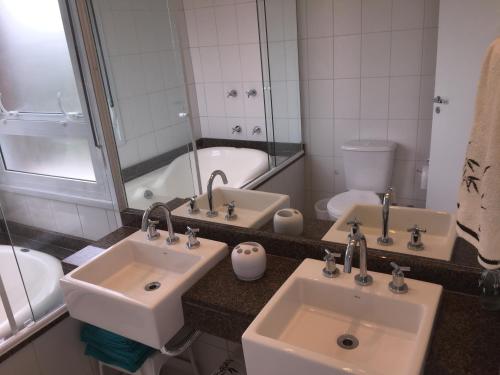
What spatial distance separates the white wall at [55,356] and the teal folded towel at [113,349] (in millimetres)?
48

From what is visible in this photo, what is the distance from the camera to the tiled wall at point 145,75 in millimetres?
1929

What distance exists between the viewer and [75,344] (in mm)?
1752

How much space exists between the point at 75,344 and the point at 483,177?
166 centimetres

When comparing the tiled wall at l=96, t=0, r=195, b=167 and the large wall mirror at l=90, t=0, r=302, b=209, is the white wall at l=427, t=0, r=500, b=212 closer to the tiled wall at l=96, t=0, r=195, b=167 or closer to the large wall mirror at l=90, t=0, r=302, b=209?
the large wall mirror at l=90, t=0, r=302, b=209

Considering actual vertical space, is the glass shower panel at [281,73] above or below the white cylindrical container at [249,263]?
above

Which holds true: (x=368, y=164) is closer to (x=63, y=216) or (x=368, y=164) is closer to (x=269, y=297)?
(x=269, y=297)

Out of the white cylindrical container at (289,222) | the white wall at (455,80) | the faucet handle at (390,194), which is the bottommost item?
the white cylindrical container at (289,222)

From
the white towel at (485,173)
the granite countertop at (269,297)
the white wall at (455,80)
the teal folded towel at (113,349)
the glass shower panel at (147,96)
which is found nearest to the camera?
the white towel at (485,173)

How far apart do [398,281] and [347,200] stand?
1.20ft

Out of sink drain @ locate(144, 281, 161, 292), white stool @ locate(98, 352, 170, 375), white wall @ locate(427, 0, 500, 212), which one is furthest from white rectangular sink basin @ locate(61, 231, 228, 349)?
white wall @ locate(427, 0, 500, 212)

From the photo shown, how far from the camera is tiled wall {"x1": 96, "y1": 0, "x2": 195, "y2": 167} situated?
1.93 m

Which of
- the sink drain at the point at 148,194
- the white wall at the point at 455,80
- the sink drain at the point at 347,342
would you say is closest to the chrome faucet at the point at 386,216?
the white wall at the point at 455,80

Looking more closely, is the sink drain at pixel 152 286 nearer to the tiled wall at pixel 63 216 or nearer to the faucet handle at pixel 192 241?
the faucet handle at pixel 192 241

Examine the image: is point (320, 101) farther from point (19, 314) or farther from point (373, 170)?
point (19, 314)
